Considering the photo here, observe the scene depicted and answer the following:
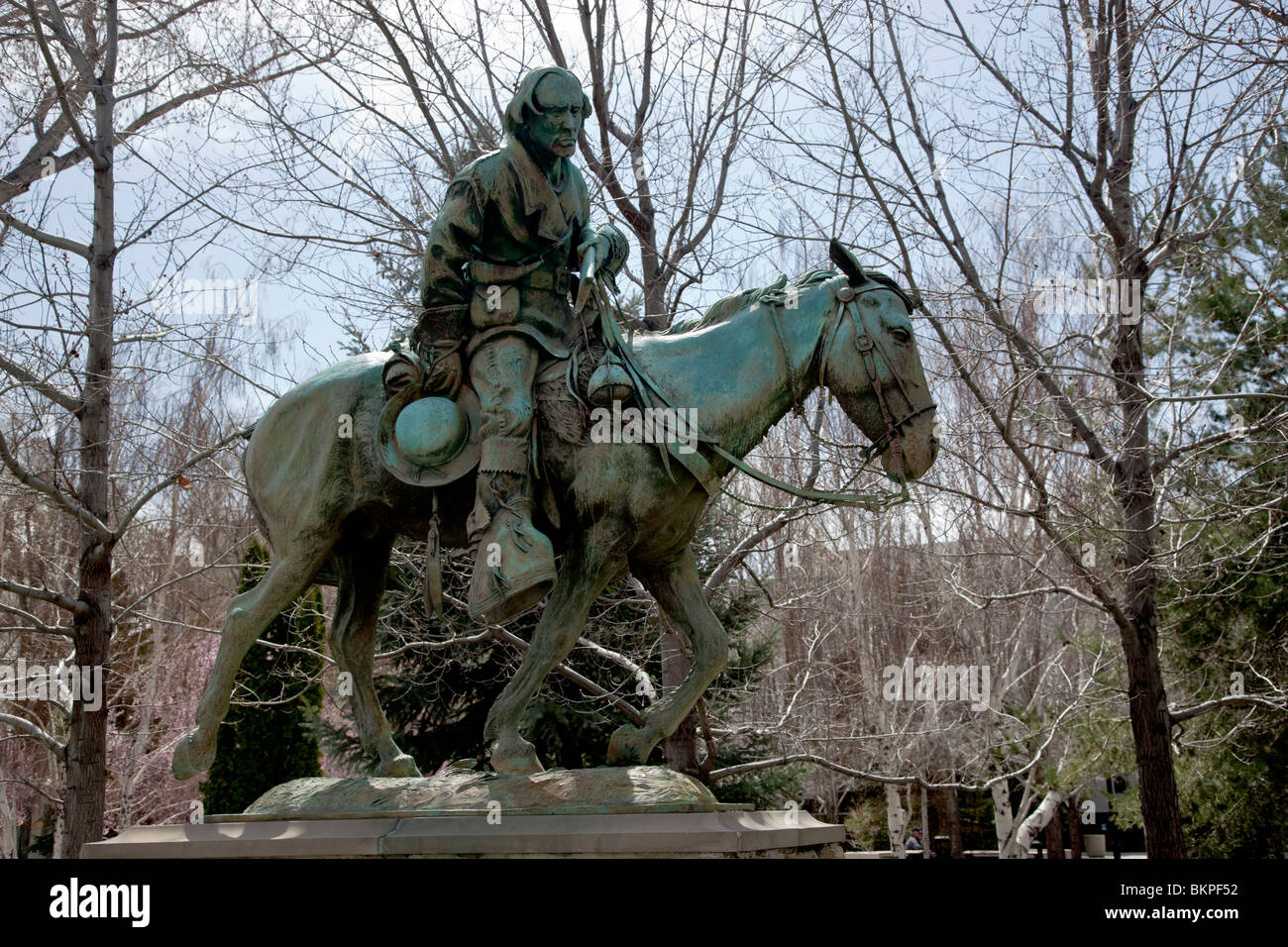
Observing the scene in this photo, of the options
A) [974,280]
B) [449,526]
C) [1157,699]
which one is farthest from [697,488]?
[1157,699]

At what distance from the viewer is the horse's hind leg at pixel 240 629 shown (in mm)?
5312

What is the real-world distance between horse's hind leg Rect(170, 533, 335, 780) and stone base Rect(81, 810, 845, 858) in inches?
13.0

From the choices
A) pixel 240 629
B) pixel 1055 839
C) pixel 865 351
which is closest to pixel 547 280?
pixel 865 351

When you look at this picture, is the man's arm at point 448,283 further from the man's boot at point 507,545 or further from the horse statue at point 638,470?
the man's boot at point 507,545

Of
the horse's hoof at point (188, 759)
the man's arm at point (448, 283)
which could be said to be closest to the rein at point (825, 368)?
the man's arm at point (448, 283)

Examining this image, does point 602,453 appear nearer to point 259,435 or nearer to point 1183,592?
point 259,435

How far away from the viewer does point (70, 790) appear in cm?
995

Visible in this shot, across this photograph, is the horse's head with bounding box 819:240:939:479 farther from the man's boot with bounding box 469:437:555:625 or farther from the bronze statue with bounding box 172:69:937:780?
the man's boot with bounding box 469:437:555:625

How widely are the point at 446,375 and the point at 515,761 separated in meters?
1.78

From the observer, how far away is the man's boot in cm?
505

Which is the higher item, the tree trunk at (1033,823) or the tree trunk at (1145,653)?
the tree trunk at (1145,653)

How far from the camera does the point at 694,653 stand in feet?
17.7

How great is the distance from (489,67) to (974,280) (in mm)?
5309

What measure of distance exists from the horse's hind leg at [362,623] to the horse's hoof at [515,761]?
2.75 ft
